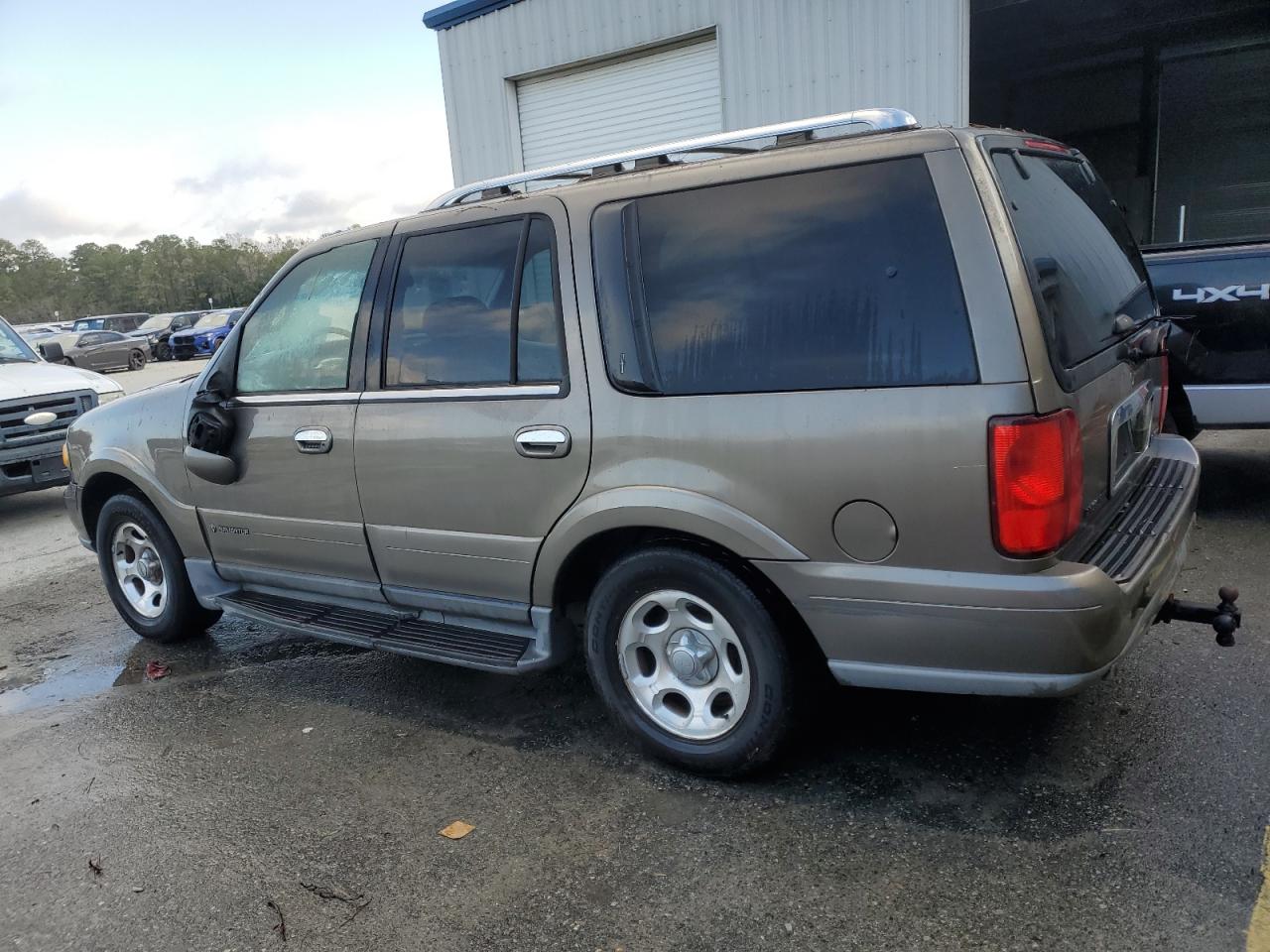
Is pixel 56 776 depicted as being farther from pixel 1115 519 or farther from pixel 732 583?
pixel 1115 519

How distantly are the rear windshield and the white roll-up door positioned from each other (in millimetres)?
7768

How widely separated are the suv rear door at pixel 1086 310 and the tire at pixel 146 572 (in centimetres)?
399

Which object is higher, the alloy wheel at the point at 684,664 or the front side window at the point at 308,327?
the front side window at the point at 308,327

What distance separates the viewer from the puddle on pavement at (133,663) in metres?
4.52

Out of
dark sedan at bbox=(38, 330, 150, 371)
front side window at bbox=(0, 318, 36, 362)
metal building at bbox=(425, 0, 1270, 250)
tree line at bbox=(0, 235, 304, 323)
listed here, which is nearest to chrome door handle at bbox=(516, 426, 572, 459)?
metal building at bbox=(425, 0, 1270, 250)

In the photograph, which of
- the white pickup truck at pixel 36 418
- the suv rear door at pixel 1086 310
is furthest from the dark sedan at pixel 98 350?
the suv rear door at pixel 1086 310

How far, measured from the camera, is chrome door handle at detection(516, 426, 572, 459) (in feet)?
10.5

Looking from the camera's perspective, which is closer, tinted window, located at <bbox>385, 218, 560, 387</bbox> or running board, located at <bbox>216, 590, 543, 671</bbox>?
tinted window, located at <bbox>385, 218, 560, 387</bbox>

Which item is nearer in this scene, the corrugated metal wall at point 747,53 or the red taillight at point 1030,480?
the red taillight at point 1030,480

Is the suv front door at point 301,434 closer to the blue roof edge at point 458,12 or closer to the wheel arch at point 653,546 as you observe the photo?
the wheel arch at point 653,546

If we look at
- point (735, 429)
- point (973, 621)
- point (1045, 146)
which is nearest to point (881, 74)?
point (1045, 146)

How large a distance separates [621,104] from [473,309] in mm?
8852

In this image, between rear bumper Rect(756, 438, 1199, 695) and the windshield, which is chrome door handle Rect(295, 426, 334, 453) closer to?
rear bumper Rect(756, 438, 1199, 695)

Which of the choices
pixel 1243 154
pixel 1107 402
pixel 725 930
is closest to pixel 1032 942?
pixel 725 930
